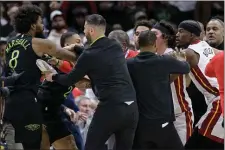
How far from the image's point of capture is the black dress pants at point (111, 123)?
759 cm

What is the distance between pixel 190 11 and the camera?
546 inches

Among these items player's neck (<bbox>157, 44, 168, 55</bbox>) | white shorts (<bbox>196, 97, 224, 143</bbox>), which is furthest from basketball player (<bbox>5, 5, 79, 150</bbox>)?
white shorts (<bbox>196, 97, 224, 143</bbox>)

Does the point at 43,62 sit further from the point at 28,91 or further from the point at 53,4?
the point at 53,4

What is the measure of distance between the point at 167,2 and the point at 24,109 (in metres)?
6.18

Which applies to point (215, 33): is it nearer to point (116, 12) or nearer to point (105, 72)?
Answer: point (105, 72)

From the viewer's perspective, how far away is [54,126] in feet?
29.1

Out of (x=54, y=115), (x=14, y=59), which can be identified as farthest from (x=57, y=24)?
(x=14, y=59)

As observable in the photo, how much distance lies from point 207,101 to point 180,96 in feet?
1.04

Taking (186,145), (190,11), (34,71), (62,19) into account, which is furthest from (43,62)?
(190,11)

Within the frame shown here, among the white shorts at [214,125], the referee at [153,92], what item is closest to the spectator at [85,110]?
the white shorts at [214,125]

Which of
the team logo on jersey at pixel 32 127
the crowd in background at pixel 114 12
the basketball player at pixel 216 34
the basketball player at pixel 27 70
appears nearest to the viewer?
the basketball player at pixel 27 70

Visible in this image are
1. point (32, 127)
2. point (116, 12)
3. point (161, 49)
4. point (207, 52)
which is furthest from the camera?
point (116, 12)

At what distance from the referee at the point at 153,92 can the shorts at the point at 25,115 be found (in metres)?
1.17

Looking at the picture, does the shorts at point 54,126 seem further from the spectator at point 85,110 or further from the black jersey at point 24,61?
the spectator at point 85,110
